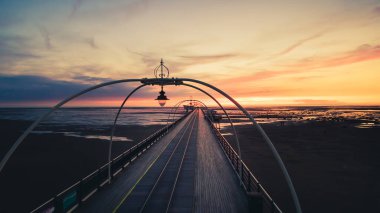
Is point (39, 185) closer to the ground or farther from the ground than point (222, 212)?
closer to the ground

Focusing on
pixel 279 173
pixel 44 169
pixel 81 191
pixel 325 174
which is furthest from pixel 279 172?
pixel 44 169

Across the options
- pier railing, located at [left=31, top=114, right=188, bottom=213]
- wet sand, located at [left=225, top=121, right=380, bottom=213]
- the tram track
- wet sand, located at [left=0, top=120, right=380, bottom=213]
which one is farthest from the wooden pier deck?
wet sand, located at [left=0, top=120, right=380, bottom=213]

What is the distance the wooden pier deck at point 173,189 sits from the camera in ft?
43.1

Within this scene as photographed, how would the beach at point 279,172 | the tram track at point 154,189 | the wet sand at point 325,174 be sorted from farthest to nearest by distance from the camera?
the beach at point 279,172 → the wet sand at point 325,174 → the tram track at point 154,189

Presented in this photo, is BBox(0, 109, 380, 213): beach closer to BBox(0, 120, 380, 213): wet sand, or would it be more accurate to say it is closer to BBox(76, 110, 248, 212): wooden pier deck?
BBox(0, 120, 380, 213): wet sand

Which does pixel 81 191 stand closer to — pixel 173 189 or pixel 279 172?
pixel 173 189

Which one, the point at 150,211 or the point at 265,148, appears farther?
the point at 265,148

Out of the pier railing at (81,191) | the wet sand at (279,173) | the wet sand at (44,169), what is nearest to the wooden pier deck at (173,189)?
the pier railing at (81,191)

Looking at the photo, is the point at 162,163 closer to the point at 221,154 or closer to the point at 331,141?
the point at 221,154

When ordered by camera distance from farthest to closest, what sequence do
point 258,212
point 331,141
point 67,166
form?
point 331,141 < point 67,166 < point 258,212

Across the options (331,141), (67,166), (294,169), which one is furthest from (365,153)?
(67,166)

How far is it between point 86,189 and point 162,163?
9191 mm

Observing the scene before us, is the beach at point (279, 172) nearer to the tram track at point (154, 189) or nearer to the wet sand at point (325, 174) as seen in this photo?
the wet sand at point (325, 174)

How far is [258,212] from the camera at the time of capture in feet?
38.6
